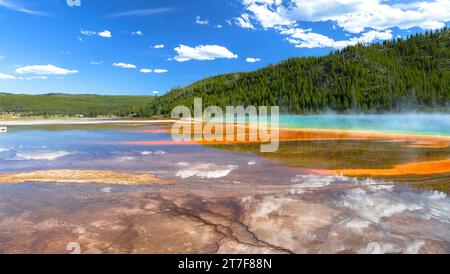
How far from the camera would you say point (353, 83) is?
131 metres

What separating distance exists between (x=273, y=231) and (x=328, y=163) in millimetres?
9220

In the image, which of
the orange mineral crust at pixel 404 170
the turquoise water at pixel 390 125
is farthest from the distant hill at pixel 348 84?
the orange mineral crust at pixel 404 170

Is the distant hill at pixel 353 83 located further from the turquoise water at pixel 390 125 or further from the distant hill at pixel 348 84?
the turquoise water at pixel 390 125

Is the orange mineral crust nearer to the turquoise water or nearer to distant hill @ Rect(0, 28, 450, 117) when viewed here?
the turquoise water

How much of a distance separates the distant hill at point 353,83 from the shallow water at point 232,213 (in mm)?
101781

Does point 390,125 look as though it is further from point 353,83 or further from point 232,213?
point 353,83

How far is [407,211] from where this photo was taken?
8281 mm

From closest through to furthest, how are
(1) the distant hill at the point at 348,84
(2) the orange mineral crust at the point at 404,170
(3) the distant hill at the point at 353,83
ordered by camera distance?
(2) the orange mineral crust at the point at 404,170, (3) the distant hill at the point at 353,83, (1) the distant hill at the point at 348,84

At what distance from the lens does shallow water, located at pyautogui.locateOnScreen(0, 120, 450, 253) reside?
21.1 feet

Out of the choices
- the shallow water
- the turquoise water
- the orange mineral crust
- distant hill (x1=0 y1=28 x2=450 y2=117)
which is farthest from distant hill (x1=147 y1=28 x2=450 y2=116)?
the shallow water

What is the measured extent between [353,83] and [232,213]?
439 ft

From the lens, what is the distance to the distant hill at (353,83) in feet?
366
